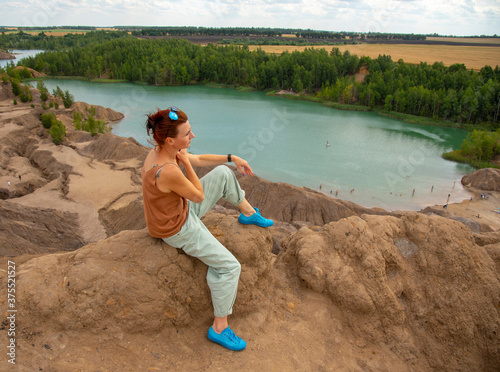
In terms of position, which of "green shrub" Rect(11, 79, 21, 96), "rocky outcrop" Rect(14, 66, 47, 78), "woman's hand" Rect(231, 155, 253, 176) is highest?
"woman's hand" Rect(231, 155, 253, 176)

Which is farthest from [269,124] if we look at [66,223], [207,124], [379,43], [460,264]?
[379,43]

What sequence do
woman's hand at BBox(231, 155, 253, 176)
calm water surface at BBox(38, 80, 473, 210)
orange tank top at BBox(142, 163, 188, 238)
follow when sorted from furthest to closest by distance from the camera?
calm water surface at BBox(38, 80, 473, 210)
woman's hand at BBox(231, 155, 253, 176)
orange tank top at BBox(142, 163, 188, 238)

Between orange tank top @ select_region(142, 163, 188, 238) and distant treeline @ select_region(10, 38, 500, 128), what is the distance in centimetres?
5201

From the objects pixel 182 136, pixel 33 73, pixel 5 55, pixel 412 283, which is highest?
pixel 182 136

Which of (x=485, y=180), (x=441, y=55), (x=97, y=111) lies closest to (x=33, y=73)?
(x=97, y=111)

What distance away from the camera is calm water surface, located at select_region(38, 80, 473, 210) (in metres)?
29.0

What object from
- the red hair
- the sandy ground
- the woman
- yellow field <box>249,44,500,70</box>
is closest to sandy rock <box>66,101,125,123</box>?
the sandy ground

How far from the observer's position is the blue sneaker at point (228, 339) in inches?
174

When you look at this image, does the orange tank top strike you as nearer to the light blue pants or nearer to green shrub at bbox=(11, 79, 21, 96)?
the light blue pants

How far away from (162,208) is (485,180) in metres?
32.3

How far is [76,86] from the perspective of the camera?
231ft

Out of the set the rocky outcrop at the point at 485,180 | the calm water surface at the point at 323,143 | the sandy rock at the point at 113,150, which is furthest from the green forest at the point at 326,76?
the sandy rock at the point at 113,150

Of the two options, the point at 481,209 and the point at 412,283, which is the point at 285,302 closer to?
the point at 412,283

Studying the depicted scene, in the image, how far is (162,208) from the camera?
4.18 m
